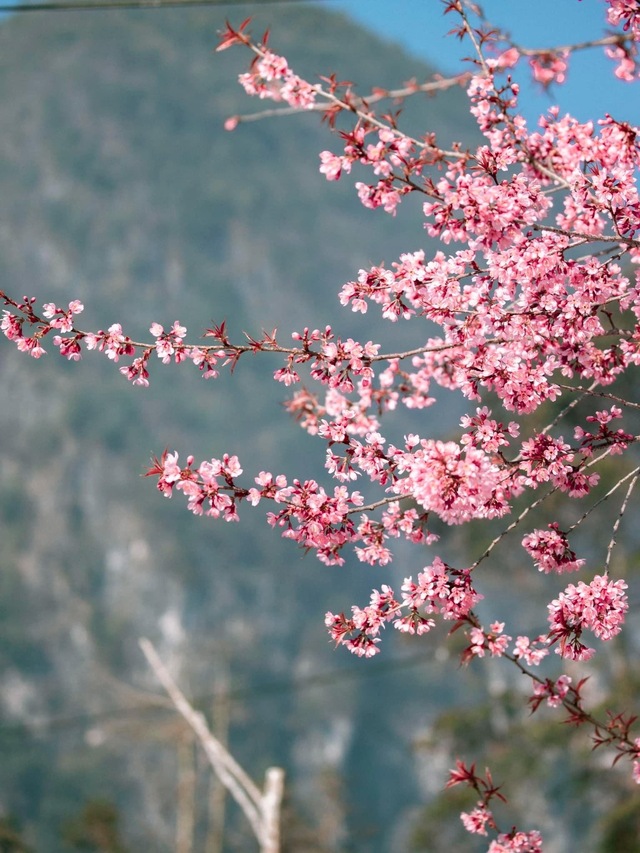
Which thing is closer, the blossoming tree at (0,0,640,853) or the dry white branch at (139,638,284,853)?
the blossoming tree at (0,0,640,853)

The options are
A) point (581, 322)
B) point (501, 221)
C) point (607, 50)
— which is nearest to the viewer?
point (607, 50)

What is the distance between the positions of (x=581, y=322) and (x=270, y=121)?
103636 mm

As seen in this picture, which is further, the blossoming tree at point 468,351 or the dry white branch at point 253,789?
the dry white branch at point 253,789

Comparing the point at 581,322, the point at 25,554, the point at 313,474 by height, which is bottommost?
the point at 581,322

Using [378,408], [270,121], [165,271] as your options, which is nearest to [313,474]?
[165,271]

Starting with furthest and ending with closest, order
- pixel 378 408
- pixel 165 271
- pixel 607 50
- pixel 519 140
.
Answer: pixel 165 271 → pixel 378 408 → pixel 519 140 → pixel 607 50

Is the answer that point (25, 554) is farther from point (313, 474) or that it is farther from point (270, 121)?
point (270, 121)

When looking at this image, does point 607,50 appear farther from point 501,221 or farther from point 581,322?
point 581,322

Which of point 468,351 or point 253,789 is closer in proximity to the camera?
point 468,351

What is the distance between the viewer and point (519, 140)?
2.46m

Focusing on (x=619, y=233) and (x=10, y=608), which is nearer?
(x=619, y=233)

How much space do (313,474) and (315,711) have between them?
26.9 metres

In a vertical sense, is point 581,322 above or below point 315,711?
below

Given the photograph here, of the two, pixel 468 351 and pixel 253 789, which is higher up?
pixel 253 789
